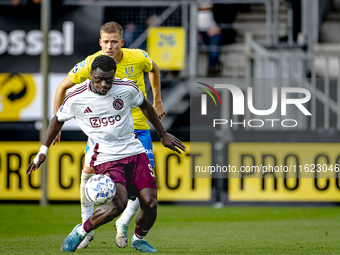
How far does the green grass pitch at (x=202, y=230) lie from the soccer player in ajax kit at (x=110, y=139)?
1.69 ft

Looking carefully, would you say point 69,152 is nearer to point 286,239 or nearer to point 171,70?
point 171,70

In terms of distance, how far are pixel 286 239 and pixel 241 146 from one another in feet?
12.9

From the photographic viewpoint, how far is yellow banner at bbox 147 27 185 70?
45.1ft

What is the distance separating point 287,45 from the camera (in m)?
13.3

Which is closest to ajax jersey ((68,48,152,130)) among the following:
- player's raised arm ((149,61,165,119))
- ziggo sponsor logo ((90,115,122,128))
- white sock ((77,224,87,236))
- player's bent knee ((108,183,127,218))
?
player's raised arm ((149,61,165,119))

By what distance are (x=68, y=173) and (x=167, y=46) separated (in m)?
3.92

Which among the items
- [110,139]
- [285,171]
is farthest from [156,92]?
[285,171]

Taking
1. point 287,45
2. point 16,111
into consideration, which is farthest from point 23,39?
point 287,45

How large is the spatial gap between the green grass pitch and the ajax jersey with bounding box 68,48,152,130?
1.39m

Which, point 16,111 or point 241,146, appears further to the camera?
point 16,111

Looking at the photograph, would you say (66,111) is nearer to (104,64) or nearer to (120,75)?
(104,64)

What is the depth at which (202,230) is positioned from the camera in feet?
27.2

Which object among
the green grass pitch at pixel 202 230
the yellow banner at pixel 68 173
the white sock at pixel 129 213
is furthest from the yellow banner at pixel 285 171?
the white sock at pixel 129 213

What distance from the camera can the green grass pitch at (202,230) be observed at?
6473 mm
